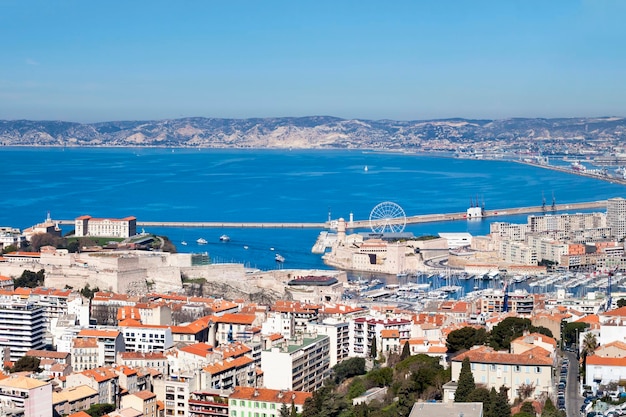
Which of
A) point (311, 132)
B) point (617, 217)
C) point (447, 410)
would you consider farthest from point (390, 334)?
point (311, 132)

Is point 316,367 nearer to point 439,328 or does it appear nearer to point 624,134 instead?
point 439,328

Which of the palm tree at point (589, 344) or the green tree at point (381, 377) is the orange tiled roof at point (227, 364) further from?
the palm tree at point (589, 344)

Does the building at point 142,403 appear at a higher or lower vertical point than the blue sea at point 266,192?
higher

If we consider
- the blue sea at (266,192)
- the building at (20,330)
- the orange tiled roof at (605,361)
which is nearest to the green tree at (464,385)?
the orange tiled roof at (605,361)

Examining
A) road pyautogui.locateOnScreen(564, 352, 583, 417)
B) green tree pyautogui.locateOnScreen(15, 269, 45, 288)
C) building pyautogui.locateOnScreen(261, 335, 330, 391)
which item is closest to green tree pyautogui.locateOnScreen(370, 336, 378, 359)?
building pyautogui.locateOnScreen(261, 335, 330, 391)

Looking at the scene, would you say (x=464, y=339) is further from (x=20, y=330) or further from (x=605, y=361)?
(x=20, y=330)

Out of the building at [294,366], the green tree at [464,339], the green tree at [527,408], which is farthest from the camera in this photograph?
the building at [294,366]
